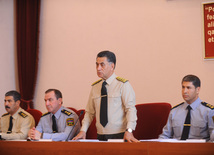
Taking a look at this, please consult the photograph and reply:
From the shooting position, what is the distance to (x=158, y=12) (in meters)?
4.72

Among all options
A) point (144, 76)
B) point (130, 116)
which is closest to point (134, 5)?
point (144, 76)

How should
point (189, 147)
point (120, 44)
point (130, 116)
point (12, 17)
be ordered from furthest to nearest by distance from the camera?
point (12, 17), point (120, 44), point (130, 116), point (189, 147)

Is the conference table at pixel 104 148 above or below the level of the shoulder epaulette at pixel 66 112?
below

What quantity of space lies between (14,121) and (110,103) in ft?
5.83

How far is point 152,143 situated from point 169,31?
2.71m

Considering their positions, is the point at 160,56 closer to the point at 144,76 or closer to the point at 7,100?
the point at 144,76

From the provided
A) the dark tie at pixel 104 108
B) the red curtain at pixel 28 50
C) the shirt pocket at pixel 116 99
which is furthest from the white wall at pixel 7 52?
the shirt pocket at pixel 116 99

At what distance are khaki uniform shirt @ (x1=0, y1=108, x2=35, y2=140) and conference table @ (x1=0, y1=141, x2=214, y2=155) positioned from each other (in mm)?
1520

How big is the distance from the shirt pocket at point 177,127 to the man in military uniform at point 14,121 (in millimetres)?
1979

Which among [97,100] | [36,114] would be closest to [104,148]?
[97,100]

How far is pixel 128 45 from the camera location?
492 cm

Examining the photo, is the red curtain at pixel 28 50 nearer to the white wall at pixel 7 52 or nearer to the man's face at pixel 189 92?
the white wall at pixel 7 52

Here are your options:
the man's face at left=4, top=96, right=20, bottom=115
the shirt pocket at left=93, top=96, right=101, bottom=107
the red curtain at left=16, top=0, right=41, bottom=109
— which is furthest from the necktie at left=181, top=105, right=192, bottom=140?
the red curtain at left=16, top=0, right=41, bottom=109

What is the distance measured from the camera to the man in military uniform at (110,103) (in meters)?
3.34
